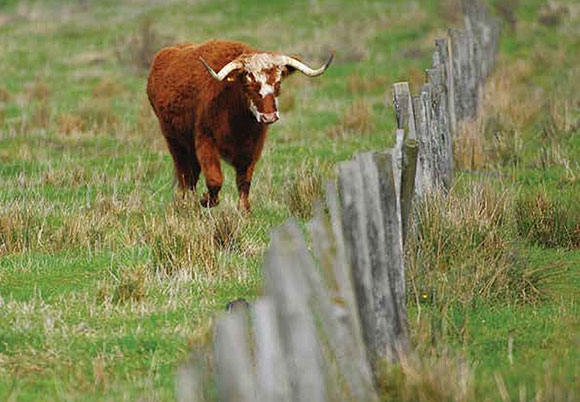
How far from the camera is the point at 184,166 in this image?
1120 cm

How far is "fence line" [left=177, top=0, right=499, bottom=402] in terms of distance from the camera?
3916 millimetres

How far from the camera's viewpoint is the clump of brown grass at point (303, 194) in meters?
9.96

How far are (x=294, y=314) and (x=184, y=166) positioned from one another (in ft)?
24.1

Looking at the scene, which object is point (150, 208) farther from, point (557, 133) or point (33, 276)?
point (557, 133)

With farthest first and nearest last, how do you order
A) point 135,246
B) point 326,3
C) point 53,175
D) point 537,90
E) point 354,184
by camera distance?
point 326,3
point 537,90
point 53,175
point 135,246
point 354,184

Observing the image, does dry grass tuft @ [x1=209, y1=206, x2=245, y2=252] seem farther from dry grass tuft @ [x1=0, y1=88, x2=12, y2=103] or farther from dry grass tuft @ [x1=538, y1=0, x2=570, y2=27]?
dry grass tuft @ [x1=538, y1=0, x2=570, y2=27]

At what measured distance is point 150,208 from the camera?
1027cm

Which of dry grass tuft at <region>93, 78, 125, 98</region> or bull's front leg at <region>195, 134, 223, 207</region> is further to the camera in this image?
dry grass tuft at <region>93, 78, 125, 98</region>

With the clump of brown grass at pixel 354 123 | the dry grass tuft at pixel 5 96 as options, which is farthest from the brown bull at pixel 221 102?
the dry grass tuft at pixel 5 96

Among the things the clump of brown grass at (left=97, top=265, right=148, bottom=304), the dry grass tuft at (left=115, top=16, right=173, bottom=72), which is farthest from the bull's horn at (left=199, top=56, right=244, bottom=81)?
the dry grass tuft at (left=115, top=16, right=173, bottom=72)

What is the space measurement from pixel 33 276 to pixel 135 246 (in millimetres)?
1006

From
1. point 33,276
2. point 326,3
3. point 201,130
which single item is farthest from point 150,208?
point 326,3

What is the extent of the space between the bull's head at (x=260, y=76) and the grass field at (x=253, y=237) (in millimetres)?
880

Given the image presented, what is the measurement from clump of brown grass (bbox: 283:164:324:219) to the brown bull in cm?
38
